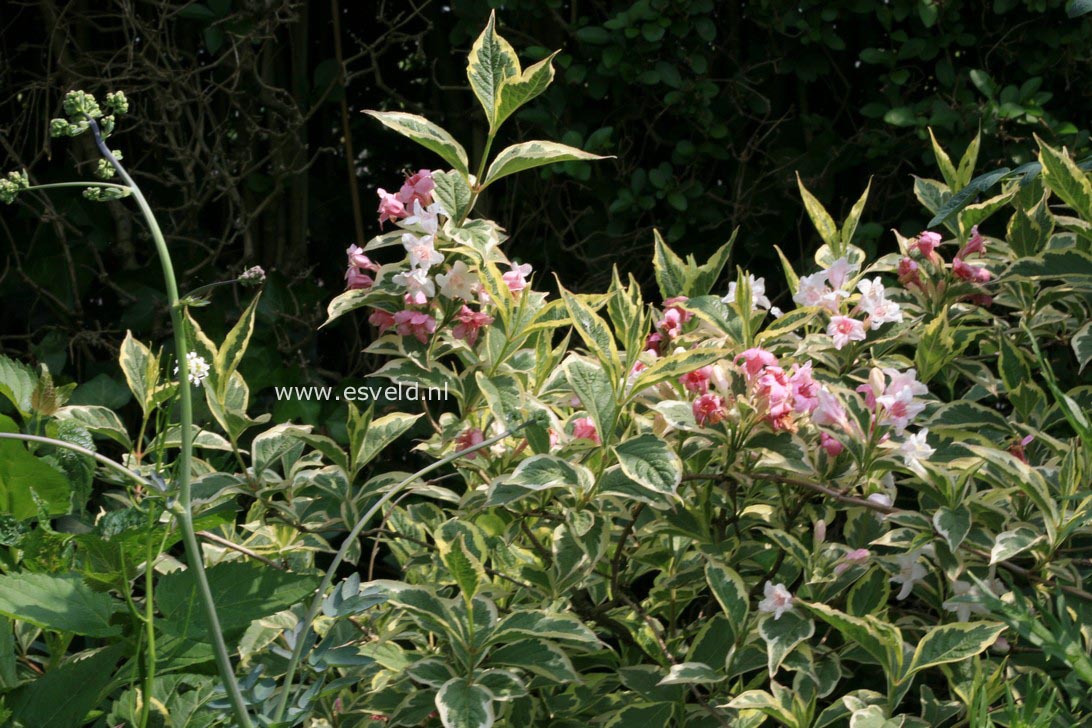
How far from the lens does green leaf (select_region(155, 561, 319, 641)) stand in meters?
1.14

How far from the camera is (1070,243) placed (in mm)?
1585

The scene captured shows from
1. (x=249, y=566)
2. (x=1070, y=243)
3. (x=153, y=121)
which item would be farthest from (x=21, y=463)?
(x=153, y=121)

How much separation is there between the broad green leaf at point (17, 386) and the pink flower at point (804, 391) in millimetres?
912

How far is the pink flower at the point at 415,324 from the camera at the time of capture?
1409mm

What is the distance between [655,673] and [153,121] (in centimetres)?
194

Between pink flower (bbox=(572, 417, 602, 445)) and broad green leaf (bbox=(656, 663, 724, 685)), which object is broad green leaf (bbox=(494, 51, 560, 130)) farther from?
broad green leaf (bbox=(656, 663, 724, 685))

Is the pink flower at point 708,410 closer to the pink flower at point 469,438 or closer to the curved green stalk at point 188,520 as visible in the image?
the pink flower at point 469,438

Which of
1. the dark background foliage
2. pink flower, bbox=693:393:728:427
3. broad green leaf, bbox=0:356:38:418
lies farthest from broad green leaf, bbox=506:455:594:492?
the dark background foliage

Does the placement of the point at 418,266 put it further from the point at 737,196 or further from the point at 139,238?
the point at 139,238

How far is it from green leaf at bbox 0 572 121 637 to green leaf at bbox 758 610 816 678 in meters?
0.66

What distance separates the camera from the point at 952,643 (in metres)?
1.16

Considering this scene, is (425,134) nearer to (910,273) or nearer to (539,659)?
(539,659)

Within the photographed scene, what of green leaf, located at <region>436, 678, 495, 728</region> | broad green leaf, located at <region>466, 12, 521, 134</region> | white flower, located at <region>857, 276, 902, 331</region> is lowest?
green leaf, located at <region>436, 678, 495, 728</region>

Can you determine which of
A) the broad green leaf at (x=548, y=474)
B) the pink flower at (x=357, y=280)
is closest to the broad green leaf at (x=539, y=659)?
the broad green leaf at (x=548, y=474)
